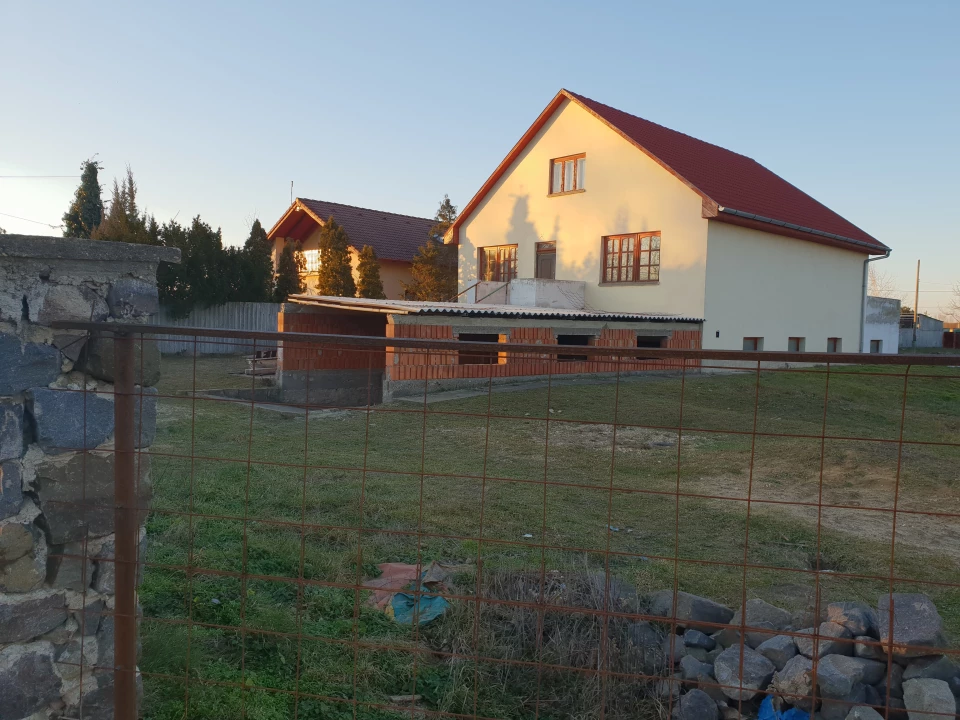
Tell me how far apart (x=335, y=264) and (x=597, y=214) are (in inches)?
367

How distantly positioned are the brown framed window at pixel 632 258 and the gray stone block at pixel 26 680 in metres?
18.3

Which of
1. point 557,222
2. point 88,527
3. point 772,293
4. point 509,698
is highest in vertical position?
point 557,222

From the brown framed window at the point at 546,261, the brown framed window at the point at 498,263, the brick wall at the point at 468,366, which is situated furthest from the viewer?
the brown framed window at the point at 498,263

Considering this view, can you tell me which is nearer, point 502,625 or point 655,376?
point 502,625

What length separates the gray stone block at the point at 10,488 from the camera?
240 centimetres

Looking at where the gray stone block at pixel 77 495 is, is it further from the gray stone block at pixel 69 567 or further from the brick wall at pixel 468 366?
the brick wall at pixel 468 366

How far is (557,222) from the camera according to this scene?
2119cm

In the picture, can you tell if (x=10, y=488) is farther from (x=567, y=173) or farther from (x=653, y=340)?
(x=567, y=173)

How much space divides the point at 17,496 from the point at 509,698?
7.26 ft

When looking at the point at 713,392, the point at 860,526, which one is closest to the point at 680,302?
the point at 713,392

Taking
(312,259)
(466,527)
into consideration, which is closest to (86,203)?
(312,259)

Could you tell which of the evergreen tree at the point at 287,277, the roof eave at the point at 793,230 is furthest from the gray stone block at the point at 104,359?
the evergreen tree at the point at 287,277

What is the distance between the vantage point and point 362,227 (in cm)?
2898

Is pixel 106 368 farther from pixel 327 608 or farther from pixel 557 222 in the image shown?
pixel 557 222
